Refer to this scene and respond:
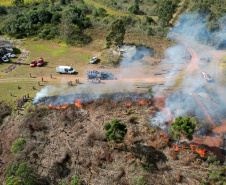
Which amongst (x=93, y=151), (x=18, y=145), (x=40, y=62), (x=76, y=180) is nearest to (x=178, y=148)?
(x=93, y=151)

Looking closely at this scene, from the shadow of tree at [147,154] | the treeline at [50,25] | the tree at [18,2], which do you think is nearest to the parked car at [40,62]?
the treeline at [50,25]

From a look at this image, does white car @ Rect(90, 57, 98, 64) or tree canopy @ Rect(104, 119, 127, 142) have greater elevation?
tree canopy @ Rect(104, 119, 127, 142)

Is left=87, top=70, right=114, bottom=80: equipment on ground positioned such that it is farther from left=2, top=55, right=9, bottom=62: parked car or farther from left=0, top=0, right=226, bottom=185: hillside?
left=2, top=55, right=9, bottom=62: parked car

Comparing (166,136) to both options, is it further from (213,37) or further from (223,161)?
(213,37)

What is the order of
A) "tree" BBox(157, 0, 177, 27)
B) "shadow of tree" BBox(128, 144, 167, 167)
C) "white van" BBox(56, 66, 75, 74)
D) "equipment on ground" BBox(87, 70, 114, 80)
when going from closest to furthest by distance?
1. "shadow of tree" BBox(128, 144, 167, 167)
2. "equipment on ground" BBox(87, 70, 114, 80)
3. "white van" BBox(56, 66, 75, 74)
4. "tree" BBox(157, 0, 177, 27)

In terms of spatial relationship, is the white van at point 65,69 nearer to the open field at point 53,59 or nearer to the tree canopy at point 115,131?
the open field at point 53,59

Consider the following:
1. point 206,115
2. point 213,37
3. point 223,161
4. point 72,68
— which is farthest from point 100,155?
point 213,37

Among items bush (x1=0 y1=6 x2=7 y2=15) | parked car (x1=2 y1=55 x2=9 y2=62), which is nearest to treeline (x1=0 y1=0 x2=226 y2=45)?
bush (x1=0 y1=6 x2=7 y2=15)
